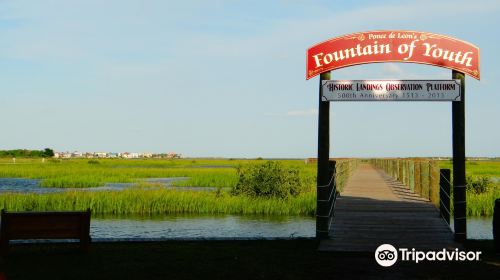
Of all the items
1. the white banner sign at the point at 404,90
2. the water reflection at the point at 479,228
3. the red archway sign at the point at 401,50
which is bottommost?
the water reflection at the point at 479,228

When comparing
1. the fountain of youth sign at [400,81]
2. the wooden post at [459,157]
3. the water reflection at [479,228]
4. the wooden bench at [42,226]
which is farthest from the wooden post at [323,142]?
the water reflection at [479,228]

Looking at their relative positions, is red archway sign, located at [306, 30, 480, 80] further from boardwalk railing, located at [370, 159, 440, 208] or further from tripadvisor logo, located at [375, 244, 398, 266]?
boardwalk railing, located at [370, 159, 440, 208]

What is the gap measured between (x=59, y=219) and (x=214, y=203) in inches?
666

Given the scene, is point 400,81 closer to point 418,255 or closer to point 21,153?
point 418,255

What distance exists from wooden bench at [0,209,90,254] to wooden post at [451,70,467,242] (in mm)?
7909

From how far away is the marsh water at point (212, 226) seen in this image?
69.6ft

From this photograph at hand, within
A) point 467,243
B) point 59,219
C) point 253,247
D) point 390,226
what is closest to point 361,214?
point 390,226

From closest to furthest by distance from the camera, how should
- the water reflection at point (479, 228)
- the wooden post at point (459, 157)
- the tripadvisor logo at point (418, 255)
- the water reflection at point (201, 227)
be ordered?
1. the tripadvisor logo at point (418, 255)
2. the wooden post at point (459, 157)
3. the water reflection at point (479, 228)
4. the water reflection at point (201, 227)

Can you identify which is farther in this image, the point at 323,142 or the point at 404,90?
the point at 323,142

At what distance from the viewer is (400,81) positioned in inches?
508

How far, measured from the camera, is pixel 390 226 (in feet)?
47.5

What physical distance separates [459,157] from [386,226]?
270cm

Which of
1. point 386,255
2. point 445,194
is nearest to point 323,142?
point 386,255

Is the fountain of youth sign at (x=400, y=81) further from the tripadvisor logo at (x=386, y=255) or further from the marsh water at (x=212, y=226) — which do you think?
the marsh water at (x=212, y=226)
